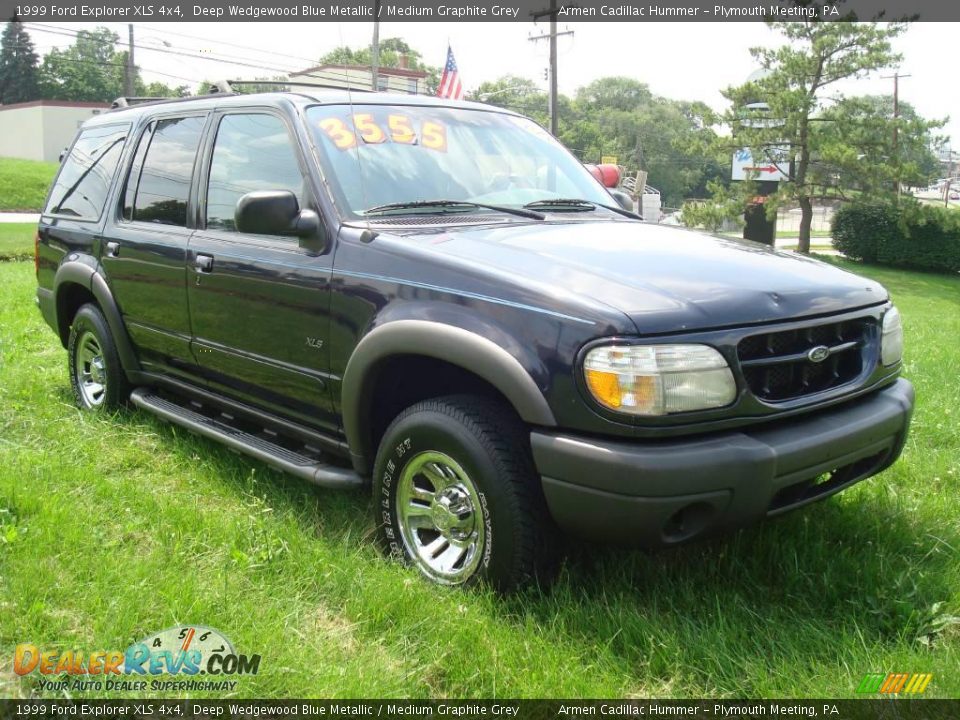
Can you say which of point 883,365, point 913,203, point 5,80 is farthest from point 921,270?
point 5,80

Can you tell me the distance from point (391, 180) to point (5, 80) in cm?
8623

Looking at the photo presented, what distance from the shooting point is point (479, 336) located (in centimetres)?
281

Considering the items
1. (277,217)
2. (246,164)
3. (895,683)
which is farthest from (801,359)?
(246,164)

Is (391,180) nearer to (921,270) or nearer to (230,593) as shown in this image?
(230,593)

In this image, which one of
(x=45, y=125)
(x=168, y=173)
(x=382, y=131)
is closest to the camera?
(x=382, y=131)

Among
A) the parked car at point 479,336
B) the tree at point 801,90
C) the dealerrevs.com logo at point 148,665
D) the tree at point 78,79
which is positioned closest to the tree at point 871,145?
the tree at point 801,90

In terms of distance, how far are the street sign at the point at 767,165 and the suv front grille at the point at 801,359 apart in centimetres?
2768

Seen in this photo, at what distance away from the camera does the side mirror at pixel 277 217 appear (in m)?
3.23

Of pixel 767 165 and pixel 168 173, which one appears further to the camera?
pixel 767 165

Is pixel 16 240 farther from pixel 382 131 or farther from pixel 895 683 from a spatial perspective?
pixel 895 683

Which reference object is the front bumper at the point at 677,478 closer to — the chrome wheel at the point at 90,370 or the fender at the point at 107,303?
the fender at the point at 107,303

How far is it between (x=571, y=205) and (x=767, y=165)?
90.8ft

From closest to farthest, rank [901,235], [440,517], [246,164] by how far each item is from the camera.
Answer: [440,517], [246,164], [901,235]

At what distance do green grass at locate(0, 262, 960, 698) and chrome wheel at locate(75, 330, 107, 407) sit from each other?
1.12m
